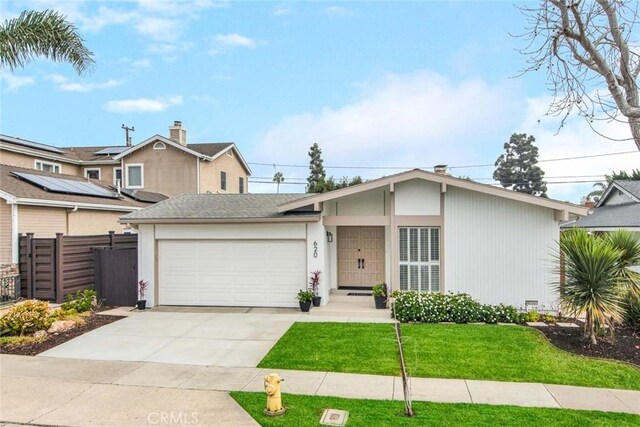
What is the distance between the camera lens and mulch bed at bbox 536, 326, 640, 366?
25.6 ft

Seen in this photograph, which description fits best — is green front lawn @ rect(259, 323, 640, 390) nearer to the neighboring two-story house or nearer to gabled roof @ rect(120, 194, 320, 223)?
gabled roof @ rect(120, 194, 320, 223)

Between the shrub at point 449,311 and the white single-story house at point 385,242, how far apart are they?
1.19 metres

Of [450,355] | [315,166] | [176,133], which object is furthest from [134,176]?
[315,166]

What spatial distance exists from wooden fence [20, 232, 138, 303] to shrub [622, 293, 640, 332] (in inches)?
589

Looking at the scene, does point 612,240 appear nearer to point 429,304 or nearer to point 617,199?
point 429,304

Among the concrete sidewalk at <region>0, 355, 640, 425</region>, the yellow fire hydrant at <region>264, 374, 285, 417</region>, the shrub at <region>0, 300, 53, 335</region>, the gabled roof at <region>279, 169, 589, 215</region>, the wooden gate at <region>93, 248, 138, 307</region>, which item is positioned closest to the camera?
the yellow fire hydrant at <region>264, 374, 285, 417</region>

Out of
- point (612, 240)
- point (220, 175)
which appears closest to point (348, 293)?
point (612, 240)

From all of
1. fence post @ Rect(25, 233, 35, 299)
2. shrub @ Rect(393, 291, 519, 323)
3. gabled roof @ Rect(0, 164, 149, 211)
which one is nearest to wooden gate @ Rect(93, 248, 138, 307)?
fence post @ Rect(25, 233, 35, 299)

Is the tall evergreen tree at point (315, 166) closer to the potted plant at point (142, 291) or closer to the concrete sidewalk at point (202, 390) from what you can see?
the potted plant at point (142, 291)

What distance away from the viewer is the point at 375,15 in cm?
1177

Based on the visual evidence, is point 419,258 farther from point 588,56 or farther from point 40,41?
point 40,41

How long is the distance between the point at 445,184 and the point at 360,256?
3984 millimetres

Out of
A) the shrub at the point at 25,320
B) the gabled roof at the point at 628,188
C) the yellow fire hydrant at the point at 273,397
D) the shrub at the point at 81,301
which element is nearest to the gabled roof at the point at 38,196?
the shrub at the point at 81,301

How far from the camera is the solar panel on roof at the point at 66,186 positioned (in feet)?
52.0
